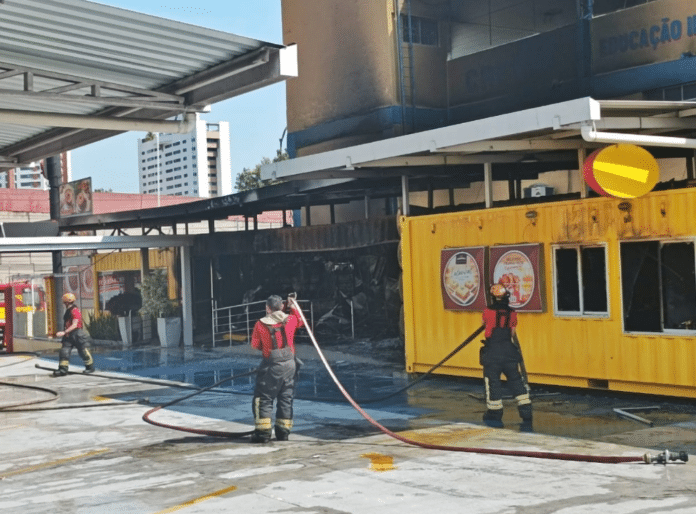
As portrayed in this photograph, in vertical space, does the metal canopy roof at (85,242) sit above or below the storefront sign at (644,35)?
below

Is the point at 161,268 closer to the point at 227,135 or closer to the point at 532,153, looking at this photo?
the point at 532,153

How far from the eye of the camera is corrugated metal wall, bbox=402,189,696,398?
44.0 ft

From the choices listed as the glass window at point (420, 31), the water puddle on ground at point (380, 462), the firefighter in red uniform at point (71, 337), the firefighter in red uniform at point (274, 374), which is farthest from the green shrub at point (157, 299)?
the water puddle on ground at point (380, 462)

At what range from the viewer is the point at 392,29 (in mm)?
26703

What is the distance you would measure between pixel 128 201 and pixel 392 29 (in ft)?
121

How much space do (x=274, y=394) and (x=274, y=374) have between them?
10.0 inches

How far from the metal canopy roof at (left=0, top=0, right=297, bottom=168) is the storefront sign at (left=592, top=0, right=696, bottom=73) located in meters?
12.9

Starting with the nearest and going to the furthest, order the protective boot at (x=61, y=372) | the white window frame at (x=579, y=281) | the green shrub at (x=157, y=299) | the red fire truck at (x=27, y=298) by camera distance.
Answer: the white window frame at (x=579, y=281)
the protective boot at (x=61, y=372)
the green shrub at (x=157, y=299)
the red fire truck at (x=27, y=298)

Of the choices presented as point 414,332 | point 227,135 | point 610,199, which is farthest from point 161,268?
point 227,135

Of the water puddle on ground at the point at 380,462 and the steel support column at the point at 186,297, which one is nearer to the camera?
the water puddle on ground at the point at 380,462

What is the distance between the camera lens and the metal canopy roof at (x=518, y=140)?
12.5m

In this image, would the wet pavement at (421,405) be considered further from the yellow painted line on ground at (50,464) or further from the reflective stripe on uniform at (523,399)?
the yellow painted line on ground at (50,464)

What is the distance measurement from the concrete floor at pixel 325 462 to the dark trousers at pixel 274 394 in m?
0.27

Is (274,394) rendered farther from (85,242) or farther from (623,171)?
(85,242)
